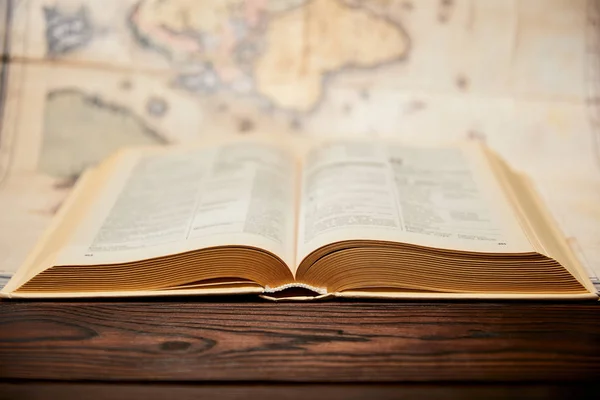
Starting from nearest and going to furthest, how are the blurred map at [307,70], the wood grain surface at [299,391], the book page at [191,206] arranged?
the wood grain surface at [299,391], the book page at [191,206], the blurred map at [307,70]

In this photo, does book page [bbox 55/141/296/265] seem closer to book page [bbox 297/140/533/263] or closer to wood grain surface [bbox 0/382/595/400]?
book page [bbox 297/140/533/263]

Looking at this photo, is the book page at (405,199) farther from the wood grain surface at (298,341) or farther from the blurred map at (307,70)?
the blurred map at (307,70)

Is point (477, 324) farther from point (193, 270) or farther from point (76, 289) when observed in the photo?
point (76, 289)

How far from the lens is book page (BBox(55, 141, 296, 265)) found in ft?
2.91

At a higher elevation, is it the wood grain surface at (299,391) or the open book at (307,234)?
the open book at (307,234)

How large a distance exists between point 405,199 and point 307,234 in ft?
0.55

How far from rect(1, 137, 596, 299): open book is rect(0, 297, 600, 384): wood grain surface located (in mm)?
21

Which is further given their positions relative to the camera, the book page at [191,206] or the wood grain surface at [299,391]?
the book page at [191,206]

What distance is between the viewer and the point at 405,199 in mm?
989

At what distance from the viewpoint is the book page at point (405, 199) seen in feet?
2.93

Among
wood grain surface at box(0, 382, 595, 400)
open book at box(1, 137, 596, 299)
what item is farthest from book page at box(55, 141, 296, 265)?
wood grain surface at box(0, 382, 595, 400)

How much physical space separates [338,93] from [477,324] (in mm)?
650

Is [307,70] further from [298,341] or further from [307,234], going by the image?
[298,341]

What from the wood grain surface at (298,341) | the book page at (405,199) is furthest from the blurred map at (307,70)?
the wood grain surface at (298,341)
